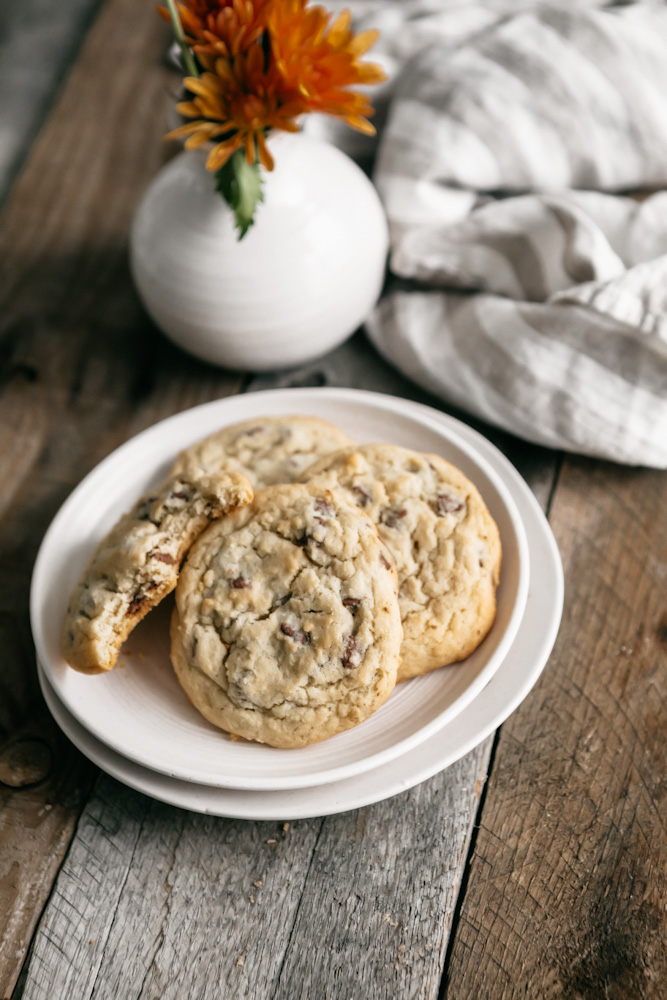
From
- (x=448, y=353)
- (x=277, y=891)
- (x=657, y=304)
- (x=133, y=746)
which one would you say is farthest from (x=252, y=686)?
(x=657, y=304)

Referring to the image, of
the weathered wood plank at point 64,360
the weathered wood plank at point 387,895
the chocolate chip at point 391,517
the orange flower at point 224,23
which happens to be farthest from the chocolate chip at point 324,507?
the orange flower at point 224,23

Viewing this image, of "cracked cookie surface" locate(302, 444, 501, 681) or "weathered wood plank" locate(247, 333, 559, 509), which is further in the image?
"weathered wood plank" locate(247, 333, 559, 509)

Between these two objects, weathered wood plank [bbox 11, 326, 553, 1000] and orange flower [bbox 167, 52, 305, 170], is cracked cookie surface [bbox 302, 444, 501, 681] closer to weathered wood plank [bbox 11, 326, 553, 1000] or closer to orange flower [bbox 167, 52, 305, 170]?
weathered wood plank [bbox 11, 326, 553, 1000]

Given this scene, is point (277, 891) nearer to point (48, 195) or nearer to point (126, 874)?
point (126, 874)

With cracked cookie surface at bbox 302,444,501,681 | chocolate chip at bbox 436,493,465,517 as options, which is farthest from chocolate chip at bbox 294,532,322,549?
chocolate chip at bbox 436,493,465,517

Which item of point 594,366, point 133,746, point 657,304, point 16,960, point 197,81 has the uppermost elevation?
point 197,81

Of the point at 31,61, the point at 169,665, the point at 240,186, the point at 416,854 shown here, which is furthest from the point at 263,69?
the point at 31,61
